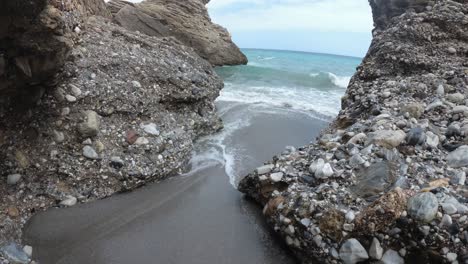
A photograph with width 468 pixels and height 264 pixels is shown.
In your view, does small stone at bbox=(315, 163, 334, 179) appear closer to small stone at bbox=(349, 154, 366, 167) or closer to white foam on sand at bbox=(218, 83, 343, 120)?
small stone at bbox=(349, 154, 366, 167)

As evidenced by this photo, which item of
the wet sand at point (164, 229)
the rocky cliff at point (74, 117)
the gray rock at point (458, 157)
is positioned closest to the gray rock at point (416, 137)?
the gray rock at point (458, 157)

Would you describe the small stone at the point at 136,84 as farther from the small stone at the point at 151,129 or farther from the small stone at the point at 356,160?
the small stone at the point at 356,160

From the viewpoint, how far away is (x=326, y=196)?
3.73m

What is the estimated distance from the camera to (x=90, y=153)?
16.4ft

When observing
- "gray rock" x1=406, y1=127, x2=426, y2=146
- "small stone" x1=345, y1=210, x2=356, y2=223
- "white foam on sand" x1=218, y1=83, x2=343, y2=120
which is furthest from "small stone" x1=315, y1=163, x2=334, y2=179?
"white foam on sand" x1=218, y1=83, x2=343, y2=120

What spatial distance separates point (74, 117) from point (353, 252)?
407 cm

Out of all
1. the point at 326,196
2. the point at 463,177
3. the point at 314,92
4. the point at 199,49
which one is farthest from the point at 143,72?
the point at 199,49

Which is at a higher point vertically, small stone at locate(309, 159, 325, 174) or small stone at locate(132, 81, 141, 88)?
small stone at locate(132, 81, 141, 88)

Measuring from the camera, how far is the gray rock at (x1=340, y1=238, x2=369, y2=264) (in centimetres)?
325

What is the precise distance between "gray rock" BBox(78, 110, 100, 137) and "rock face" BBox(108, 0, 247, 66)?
1670 centimetres

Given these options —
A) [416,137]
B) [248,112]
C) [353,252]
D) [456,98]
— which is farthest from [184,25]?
[353,252]

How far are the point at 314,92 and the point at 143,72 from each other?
32.5 ft

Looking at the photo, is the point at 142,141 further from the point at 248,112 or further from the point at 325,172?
→ the point at 248,112

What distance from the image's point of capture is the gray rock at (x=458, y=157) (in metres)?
3.77
